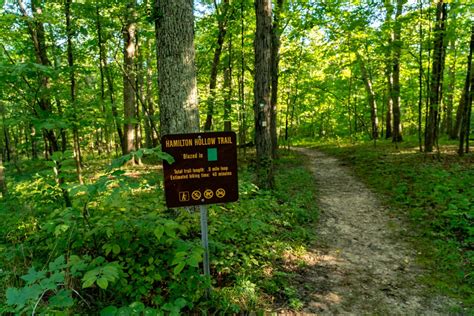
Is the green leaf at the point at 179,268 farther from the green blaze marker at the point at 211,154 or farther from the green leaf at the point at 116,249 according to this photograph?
the green blaze marker at the point at 211,154

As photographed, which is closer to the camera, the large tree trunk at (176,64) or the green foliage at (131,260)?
the green foliage at (131,260)

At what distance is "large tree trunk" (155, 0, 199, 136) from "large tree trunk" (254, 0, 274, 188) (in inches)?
144

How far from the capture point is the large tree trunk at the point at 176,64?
3.97 meters

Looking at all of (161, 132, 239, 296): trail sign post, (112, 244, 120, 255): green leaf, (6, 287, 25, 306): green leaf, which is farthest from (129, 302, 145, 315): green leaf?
(161, 132, 239, 296): trail sign post

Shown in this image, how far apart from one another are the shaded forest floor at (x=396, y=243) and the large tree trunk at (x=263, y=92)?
1759 millimetres

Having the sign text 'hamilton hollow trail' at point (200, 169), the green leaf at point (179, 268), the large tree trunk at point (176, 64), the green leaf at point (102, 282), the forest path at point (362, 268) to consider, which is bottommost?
the forest path at point (362, 268)

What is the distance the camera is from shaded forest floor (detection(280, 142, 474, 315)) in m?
3.79

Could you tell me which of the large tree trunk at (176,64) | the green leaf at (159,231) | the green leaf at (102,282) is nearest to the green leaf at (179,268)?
the green leaf at (159,231)

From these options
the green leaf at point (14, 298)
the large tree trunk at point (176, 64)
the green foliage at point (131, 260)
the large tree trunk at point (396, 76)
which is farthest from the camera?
the large tree trunk at point (396, 76)

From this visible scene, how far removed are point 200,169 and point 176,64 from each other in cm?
178

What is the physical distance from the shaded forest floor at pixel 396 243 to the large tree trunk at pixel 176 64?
296 centimetres

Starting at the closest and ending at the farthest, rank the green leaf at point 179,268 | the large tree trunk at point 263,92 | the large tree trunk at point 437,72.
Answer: the green leaf at point 179,268 < the large tree trunk at point 263,92 < the large tree trunk at point 437,72

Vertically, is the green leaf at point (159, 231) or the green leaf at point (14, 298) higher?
the green leaf at point (159, 231)

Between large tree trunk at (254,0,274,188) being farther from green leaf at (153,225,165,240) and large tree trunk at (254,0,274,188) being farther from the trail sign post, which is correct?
green leaf at (153,225,165,240)
